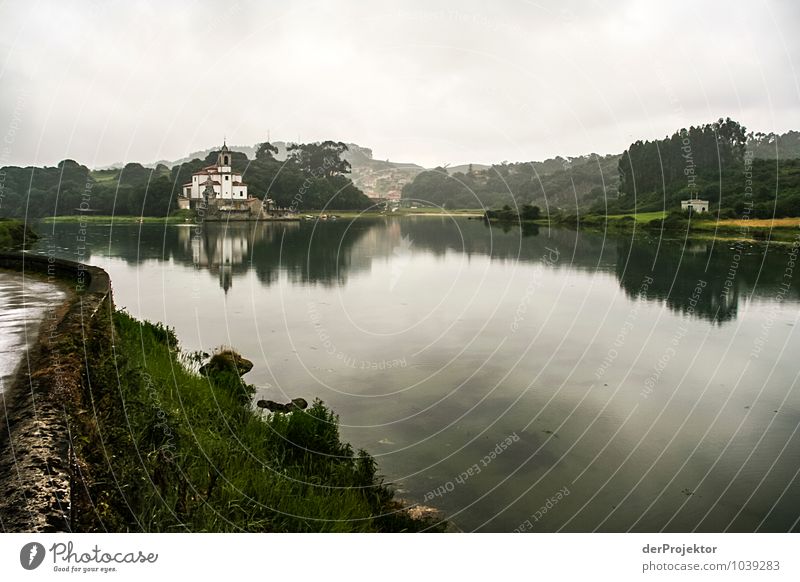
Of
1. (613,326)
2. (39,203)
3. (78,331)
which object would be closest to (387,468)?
(78,331)

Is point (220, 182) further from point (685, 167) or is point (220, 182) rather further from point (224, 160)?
point (685, 167)

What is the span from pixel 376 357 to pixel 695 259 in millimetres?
26019

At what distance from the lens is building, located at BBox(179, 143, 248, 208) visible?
50.2 metres

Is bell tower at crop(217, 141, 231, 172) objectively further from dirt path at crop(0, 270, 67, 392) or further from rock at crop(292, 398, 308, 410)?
rock at crop(292, 398, 308, 410)

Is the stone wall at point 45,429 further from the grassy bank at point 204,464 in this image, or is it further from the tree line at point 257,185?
the tree line at point 257,185

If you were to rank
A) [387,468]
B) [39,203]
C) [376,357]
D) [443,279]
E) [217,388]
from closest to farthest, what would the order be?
[387,468] → [217,388] → [376,357] → [443,279] → [39,203]

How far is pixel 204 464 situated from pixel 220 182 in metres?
49.7

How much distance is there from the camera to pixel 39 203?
44.4 metres

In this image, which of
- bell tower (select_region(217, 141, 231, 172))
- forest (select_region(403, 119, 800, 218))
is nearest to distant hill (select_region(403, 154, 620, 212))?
forest (select_region(403, 119, 800, 218))

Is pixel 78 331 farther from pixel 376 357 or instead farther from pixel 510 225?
pixel 510 225

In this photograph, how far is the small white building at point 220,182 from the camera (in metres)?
50.1

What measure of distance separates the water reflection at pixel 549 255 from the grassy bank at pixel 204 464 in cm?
1335

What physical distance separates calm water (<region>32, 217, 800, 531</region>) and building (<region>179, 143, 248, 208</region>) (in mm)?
26228

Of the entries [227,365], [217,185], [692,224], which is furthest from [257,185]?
[227,365]
